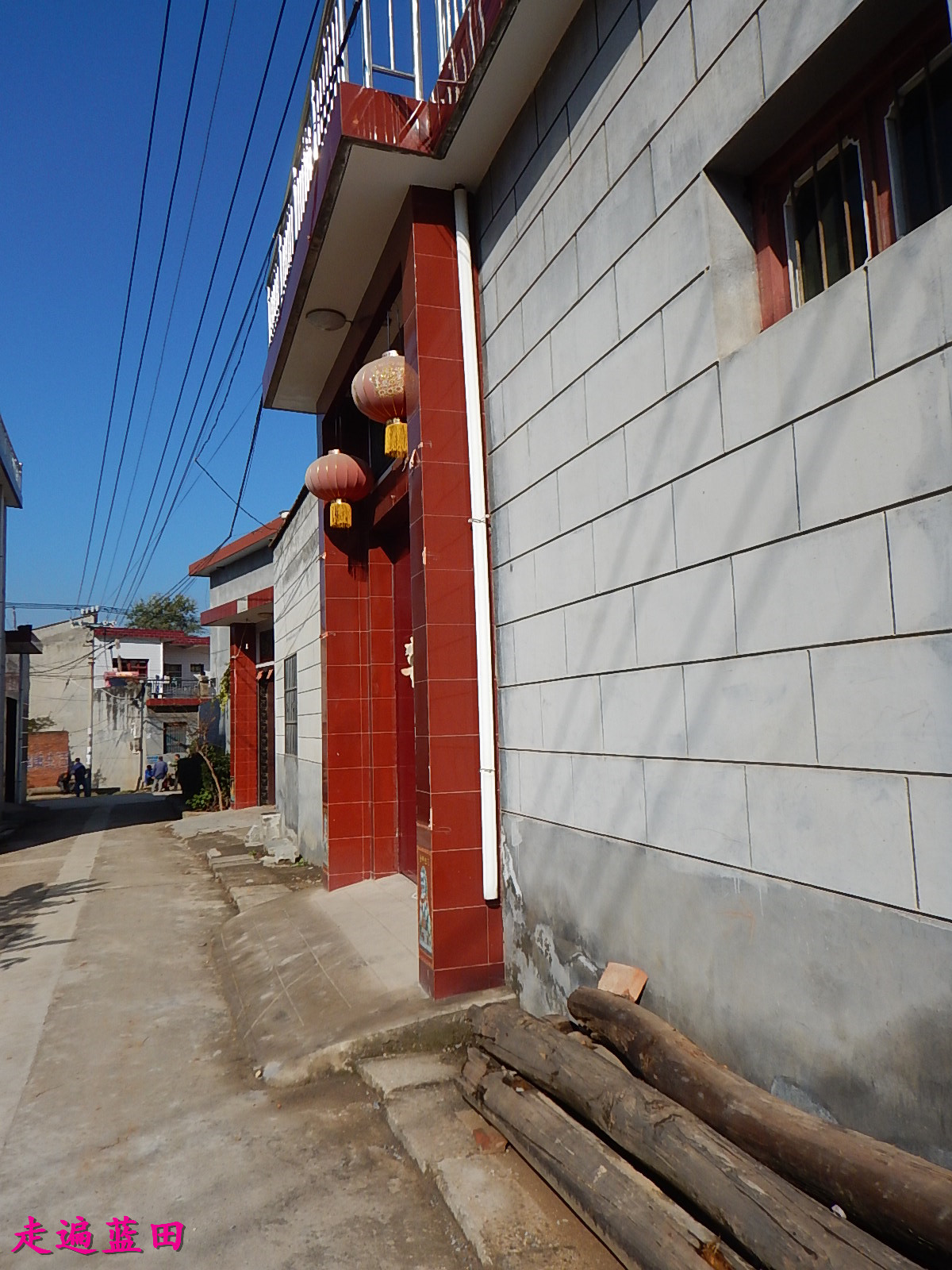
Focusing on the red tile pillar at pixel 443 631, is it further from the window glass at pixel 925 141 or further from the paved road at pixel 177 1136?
the window glass at pixel 925 141

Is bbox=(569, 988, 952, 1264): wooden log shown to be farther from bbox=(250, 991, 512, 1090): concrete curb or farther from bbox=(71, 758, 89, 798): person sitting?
bbox=(71, 758, 89, 798): person sitting

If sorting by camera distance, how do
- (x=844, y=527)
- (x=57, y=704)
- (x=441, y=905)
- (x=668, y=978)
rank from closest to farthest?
(x=844, y=527), (x=668, y=978), (x=441, y=905), (x=57, y=704)

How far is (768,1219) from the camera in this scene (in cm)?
200

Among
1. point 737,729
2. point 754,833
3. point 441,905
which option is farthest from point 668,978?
point 441,905

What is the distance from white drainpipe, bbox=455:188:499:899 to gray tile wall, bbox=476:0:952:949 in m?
0.12

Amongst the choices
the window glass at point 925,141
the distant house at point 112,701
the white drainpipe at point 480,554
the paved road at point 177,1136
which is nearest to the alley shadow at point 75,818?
the paved road at point 177,1136

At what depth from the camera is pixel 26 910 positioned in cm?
830

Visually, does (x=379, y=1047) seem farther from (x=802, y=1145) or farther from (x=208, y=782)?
(x=208, y=782)

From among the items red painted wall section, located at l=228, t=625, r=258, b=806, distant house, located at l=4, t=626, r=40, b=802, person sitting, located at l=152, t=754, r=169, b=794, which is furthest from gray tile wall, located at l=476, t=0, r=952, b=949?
person sitting, located at l=152, t=754, r=169, b=794

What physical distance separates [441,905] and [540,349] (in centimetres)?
286

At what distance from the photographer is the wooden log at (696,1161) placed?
1.87 metres

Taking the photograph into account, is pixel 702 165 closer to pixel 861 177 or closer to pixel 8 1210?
pixel 861 177

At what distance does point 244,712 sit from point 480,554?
42.0 feet

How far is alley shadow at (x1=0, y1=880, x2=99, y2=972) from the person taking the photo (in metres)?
6.80
